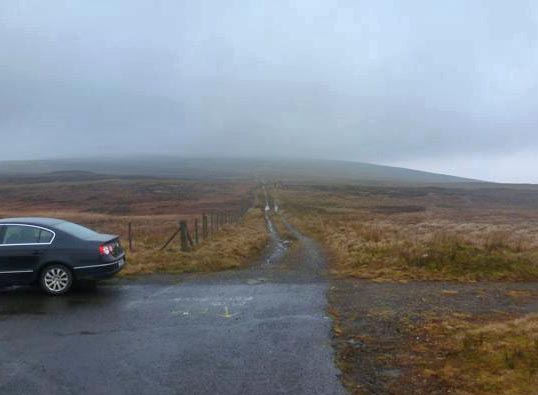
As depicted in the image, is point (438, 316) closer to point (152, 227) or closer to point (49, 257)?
point (49, 257)

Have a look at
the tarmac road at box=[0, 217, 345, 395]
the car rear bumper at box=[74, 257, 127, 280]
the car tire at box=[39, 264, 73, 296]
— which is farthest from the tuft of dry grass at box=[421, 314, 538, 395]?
the car tire at box=[39, 264, 73, 296]

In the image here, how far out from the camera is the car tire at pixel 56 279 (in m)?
11.3

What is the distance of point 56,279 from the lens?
11312 mm

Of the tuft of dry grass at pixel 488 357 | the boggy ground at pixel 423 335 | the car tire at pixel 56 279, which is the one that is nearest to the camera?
the tuft of dry grass at pixel 488 357

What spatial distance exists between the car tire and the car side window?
66 centimetres

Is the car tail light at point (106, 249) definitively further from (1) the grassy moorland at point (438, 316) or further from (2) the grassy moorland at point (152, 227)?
(1) the grassy moorland at point (438, 316)

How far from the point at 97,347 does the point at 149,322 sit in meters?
1.47

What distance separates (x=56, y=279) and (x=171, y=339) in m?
4.47

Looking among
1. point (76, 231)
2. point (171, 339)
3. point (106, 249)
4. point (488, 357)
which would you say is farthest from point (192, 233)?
point (488, 357)

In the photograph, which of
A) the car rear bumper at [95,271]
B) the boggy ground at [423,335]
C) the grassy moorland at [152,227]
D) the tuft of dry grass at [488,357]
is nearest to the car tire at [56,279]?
the car rear bumper at [95,271]

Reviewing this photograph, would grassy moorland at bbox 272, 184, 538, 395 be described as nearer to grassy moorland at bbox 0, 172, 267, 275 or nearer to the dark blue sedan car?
grassy moorland at bbox 0, 172, 267, 275

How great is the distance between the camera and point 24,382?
6348 mm

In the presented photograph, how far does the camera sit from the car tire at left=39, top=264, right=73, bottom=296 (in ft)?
37.0

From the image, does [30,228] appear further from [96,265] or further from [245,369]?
[245,369]
